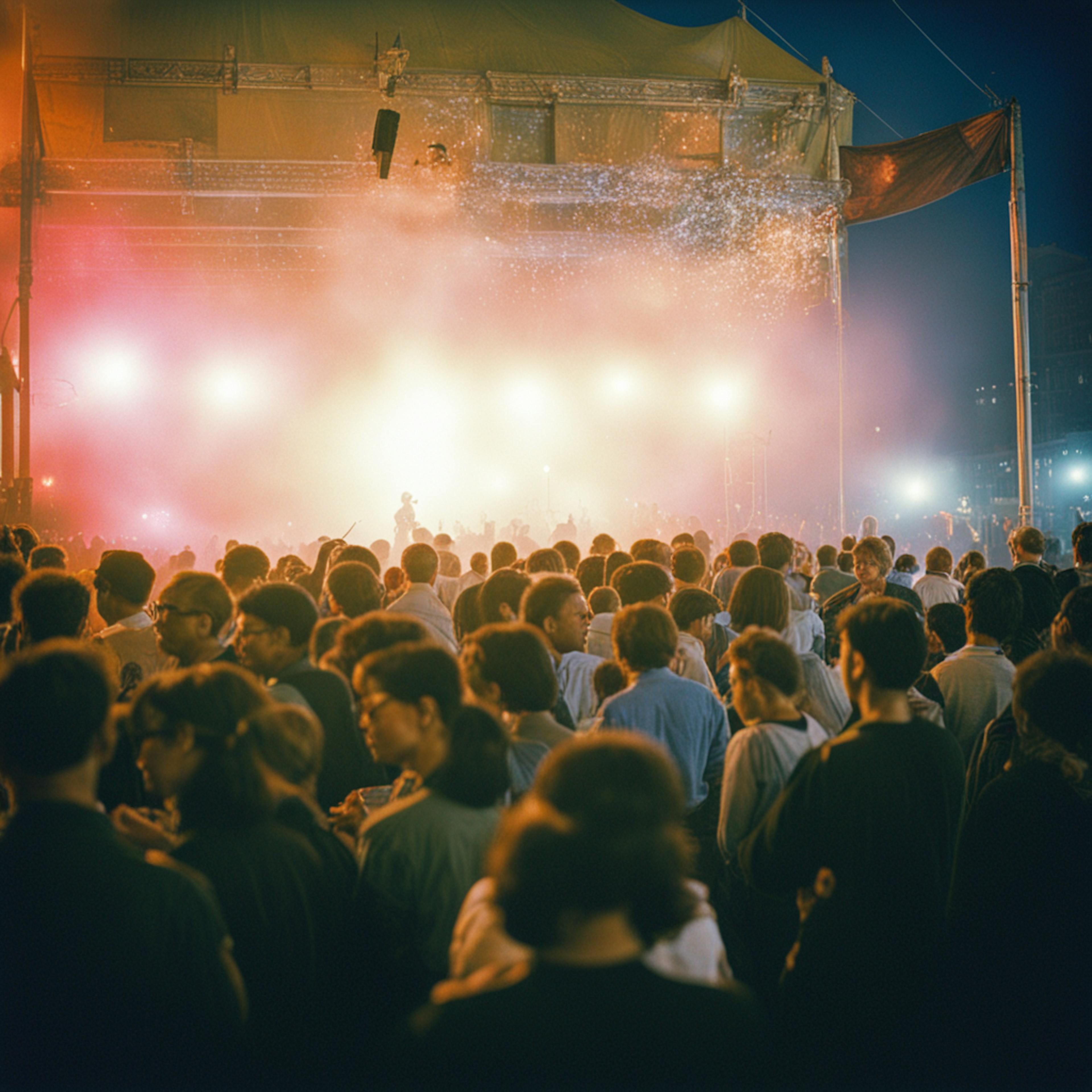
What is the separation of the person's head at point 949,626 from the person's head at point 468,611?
2570 mm

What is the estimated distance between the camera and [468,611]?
5633 millimetres

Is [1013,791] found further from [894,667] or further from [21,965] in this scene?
[21,965]

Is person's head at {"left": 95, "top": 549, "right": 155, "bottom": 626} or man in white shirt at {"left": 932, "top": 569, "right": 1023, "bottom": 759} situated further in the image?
person's head at {"left": 95, "top": 549, "right": 155, "bottom": 626}

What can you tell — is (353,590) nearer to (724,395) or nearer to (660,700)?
(660,700)

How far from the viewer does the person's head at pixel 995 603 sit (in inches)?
162

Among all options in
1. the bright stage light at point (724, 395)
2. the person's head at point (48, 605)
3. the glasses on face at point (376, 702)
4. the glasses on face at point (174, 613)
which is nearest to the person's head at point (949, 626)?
the glasses on face at point (376, 702)

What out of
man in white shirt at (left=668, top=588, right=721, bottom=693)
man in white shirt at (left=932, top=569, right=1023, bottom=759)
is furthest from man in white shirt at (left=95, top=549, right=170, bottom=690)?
man in white shirt at (left=932, top=569, right=1023, bottom=759)

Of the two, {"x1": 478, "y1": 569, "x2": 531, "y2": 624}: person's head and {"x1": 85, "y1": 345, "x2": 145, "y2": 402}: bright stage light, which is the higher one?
{"x1": 85, "y1": 345, "x2": 145, "y2": 402}: bright stage light

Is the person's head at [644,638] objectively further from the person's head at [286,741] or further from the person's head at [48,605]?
the person's head at [48,605]

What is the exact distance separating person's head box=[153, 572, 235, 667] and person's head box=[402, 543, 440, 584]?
83.2 inches

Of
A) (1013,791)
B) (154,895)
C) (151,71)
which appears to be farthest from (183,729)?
(151,71)

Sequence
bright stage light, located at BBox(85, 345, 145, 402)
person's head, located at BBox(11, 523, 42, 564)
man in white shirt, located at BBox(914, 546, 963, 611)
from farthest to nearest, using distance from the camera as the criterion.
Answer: bright stage light, located at BBox(85, 345, 145, 402) → person's head, located at BBox(11, 523, 42, 564) → man in white shirt, located at BBox(914, 546, 963, 611)

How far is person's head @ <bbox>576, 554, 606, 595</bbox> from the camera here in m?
6.44

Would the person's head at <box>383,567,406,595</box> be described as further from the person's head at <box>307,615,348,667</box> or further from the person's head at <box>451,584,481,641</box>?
the person's head at <box>307,615,348,667</box>
